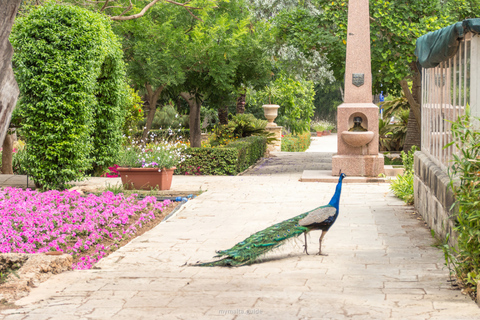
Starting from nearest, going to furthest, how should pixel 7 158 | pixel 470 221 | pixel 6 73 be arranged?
pixel 6 73 < pixel 470 221 < pixel 7 158

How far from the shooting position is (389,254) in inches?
255

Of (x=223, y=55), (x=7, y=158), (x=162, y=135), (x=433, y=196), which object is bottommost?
(x=433, y=196)

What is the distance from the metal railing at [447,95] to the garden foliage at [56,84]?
19.9ft

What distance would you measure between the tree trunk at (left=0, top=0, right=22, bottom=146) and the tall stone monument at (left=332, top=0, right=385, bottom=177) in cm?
1167

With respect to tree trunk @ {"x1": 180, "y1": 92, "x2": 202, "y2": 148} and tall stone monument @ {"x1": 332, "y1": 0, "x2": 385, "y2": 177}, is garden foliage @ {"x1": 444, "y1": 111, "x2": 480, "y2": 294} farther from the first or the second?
tree trunk @ {"x1": 180, "y1": 92, "x2": 202, "y2": 148}

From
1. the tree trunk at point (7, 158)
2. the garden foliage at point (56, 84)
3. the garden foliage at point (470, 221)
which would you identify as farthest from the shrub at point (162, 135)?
the garden foliage at point (470, 221)

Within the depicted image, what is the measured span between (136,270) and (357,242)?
2.77 metres

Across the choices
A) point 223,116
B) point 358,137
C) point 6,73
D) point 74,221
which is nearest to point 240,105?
point 223,116

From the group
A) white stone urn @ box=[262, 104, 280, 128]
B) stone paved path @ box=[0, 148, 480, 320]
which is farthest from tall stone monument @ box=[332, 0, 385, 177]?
white stone urn @ box=[262, 104, 280, 128]

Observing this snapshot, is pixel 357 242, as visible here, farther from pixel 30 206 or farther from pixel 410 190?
pixel 30 206

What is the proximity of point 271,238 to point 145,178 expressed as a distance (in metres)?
6.57

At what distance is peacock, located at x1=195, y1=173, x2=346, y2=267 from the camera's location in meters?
5.83

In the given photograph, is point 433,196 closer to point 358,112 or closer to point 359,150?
point 359,150

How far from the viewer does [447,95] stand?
24.8ft
